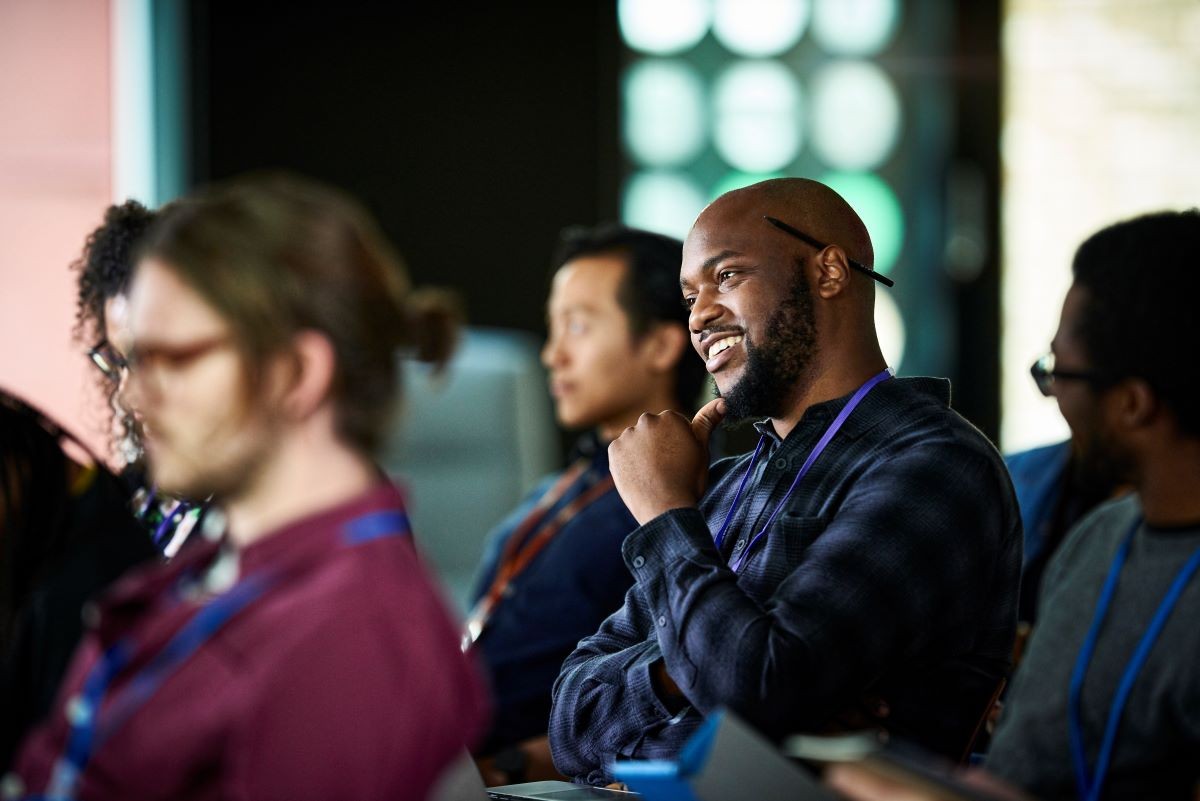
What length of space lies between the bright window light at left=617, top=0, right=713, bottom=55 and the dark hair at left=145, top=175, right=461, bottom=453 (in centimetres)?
401

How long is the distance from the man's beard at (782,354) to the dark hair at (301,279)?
0.74 metres

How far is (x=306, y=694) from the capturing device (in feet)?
3.43

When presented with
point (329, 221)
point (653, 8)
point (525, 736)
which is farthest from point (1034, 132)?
point (329, 221)

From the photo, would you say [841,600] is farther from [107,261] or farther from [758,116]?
[758,116]

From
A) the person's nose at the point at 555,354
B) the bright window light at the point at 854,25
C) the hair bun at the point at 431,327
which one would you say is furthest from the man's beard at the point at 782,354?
the bright window light at the point at 854,25

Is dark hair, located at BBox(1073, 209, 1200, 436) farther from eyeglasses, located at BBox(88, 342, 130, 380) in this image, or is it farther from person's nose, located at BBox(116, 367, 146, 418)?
eyeglasses, located at BBox(88, 342, 130, 380)

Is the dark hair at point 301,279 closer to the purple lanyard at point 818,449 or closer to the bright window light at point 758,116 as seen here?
the purple lanyard at point 818,449

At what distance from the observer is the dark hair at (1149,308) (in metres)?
1.67

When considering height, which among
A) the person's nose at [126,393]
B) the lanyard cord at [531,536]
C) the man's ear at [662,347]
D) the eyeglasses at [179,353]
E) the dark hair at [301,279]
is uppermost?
the dark hair at [301,279]

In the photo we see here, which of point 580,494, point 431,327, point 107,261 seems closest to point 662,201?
point 580,494

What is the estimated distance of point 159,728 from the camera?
1050 millimetres

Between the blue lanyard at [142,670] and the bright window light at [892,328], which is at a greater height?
the blue lanyard at [142,670]

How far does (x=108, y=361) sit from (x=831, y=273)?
40.9 inches

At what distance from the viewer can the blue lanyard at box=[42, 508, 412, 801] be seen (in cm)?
108
